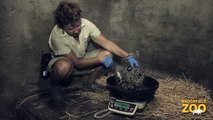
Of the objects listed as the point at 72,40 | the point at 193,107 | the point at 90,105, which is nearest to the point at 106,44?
the point at 72,40

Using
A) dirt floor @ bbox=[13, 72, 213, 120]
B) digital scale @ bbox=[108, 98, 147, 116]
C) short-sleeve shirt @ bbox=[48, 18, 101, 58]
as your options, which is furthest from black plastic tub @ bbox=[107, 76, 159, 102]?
short-sleeve shirt @ bbox=[48, 18, 101, 58]

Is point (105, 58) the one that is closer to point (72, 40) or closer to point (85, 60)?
point (85, 60)

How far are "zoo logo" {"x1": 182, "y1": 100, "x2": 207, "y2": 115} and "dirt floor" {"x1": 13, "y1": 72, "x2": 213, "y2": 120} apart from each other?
0.05 meters

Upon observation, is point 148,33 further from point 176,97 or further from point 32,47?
point 32,47

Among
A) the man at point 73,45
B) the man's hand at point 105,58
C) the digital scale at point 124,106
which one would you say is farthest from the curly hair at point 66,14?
the digital scale at point 124,106

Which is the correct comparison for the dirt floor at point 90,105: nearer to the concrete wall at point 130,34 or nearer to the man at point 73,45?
the man at point 73,45

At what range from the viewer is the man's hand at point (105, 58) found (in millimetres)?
4922

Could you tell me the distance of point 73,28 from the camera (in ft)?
15.7

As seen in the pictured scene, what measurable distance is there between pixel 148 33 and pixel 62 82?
152 cm

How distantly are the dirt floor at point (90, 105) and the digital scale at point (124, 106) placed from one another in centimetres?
11

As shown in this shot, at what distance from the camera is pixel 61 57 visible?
4.81m

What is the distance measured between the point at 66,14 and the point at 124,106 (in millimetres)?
1466

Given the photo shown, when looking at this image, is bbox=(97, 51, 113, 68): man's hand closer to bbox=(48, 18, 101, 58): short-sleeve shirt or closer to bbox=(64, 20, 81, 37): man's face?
bbox=(48, 18, 101, 58): short-sleeve shirt

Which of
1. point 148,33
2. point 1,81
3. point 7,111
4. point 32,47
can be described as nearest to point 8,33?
point 32,47
